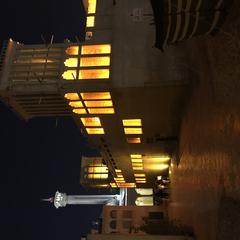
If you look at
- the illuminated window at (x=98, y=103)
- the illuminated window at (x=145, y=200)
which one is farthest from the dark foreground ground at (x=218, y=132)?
the illuminated window at (x=145, y=200)

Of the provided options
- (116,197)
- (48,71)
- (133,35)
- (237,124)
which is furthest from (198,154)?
(116,197)

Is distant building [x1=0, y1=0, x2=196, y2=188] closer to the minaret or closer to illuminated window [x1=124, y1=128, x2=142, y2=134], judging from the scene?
illuminated window [x1=124, y1=128, x2=142, y2=134]

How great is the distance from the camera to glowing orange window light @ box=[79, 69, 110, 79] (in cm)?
2134

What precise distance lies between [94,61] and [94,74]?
40.8 inches

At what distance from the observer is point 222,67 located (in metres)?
10.9

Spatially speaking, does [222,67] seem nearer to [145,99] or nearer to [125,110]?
[145,99]

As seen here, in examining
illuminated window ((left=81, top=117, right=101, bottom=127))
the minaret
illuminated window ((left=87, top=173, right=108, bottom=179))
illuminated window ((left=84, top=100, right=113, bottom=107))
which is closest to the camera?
illuminated window ((left=84, top=100, right=113, bottom=107))

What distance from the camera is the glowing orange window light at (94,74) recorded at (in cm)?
2134

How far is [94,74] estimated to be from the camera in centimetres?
2161

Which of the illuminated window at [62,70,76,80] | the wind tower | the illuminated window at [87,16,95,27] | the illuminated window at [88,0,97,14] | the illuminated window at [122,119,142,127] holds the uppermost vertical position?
the illuminated window at [88,0,97,14]

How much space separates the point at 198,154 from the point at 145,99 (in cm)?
659

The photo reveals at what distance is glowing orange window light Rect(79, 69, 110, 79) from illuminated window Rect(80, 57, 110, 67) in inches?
17.6

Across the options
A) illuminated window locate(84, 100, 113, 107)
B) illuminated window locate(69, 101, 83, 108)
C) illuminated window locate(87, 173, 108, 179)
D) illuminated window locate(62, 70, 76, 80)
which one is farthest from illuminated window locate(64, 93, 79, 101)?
illuminated window locate(87, 173, 108, 179)

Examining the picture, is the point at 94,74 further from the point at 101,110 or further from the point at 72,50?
the point at 101,110
